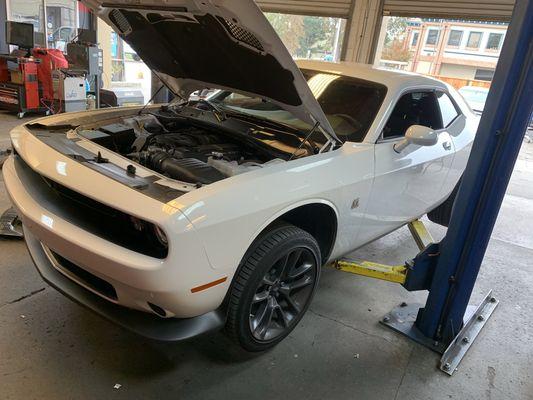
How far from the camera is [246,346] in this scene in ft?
6.70

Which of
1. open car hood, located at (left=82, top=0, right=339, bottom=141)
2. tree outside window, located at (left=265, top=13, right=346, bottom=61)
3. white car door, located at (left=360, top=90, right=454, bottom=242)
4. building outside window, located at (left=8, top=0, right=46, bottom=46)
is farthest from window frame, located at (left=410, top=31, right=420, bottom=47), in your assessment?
open car hood, located at (left=82, top=0, right=339, bottom=141)

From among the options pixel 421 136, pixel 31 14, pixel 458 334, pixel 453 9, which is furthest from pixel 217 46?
pixel 31 14

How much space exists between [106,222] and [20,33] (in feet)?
23.2

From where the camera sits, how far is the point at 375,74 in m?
2.79

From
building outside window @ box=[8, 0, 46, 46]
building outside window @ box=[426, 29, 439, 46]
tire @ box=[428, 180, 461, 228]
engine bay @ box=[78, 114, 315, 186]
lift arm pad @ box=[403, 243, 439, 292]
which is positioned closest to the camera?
engine bay @ box=[78, 114, 315, 186]

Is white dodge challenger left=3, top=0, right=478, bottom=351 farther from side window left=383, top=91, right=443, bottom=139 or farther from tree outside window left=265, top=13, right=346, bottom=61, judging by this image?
tree outside window left=265, top=13, right=346, bottom=61

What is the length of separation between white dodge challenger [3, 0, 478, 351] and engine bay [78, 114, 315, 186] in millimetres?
12

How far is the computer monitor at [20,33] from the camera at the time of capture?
716 cm

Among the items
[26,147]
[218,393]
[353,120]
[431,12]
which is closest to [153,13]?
[26,147]

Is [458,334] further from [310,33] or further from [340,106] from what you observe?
[310,33]

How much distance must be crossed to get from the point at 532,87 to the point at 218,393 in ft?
6.59

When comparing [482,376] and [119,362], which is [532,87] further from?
[119,362]

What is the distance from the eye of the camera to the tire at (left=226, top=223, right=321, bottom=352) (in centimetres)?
189

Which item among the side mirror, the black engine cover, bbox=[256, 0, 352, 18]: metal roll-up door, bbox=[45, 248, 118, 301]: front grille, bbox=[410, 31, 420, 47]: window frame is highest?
bbox=[410, 31, 420, 47]: window frame
